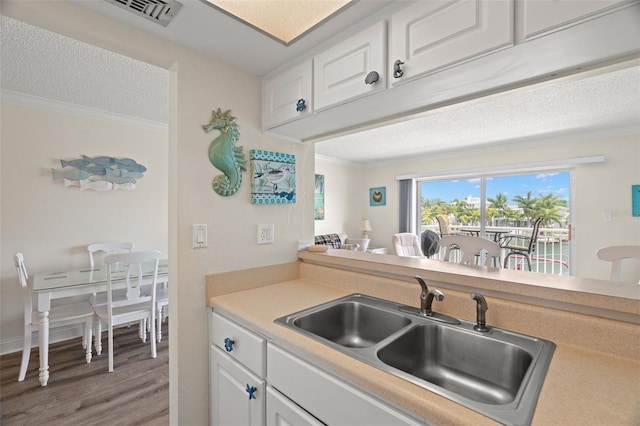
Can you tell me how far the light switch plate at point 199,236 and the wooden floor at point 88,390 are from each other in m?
1.22

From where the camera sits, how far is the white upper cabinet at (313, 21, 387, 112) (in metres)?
1.11

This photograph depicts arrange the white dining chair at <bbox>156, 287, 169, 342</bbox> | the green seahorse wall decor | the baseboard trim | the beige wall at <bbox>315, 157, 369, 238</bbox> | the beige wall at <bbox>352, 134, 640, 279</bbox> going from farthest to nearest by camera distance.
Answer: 1. the beige wall at <bbox>315, 157, 369, 238</bbox>
2. the beige wall at <bbox>352, 134, 640, 279</bbox>
3. the white dining chair at <bbox>156, 287, 169, 342</bbox>
4. the baseboard trim
5. the green seahorse wall decor

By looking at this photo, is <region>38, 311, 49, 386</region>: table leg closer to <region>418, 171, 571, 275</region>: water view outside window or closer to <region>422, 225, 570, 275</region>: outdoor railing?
<region>422, 225, 570, 275</region>: outdoor railing

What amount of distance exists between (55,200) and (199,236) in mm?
2526

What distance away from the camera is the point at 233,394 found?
49.6 inches

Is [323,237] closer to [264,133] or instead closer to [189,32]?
[264,133]

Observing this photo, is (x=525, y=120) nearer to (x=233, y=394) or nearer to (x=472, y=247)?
(x=472, y=247)

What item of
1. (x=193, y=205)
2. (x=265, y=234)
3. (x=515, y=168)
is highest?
(x=515, y=168)

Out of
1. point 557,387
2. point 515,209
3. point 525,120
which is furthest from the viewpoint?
point 515,209

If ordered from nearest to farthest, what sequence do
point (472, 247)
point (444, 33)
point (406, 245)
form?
point (444, 33), point (472, 247), point (406, 245)

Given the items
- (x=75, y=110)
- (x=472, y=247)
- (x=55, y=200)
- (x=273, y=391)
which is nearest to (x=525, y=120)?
(x=472, y=247)

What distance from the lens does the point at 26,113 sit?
8.84ft

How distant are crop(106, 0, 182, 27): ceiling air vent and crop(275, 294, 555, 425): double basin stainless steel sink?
131cm

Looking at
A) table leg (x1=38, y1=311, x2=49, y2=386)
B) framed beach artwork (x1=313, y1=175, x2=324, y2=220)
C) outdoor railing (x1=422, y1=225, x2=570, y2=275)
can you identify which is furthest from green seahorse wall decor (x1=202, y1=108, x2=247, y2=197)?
framed beach artwork (x1=313, y1=175, x2=324, y2=220)
